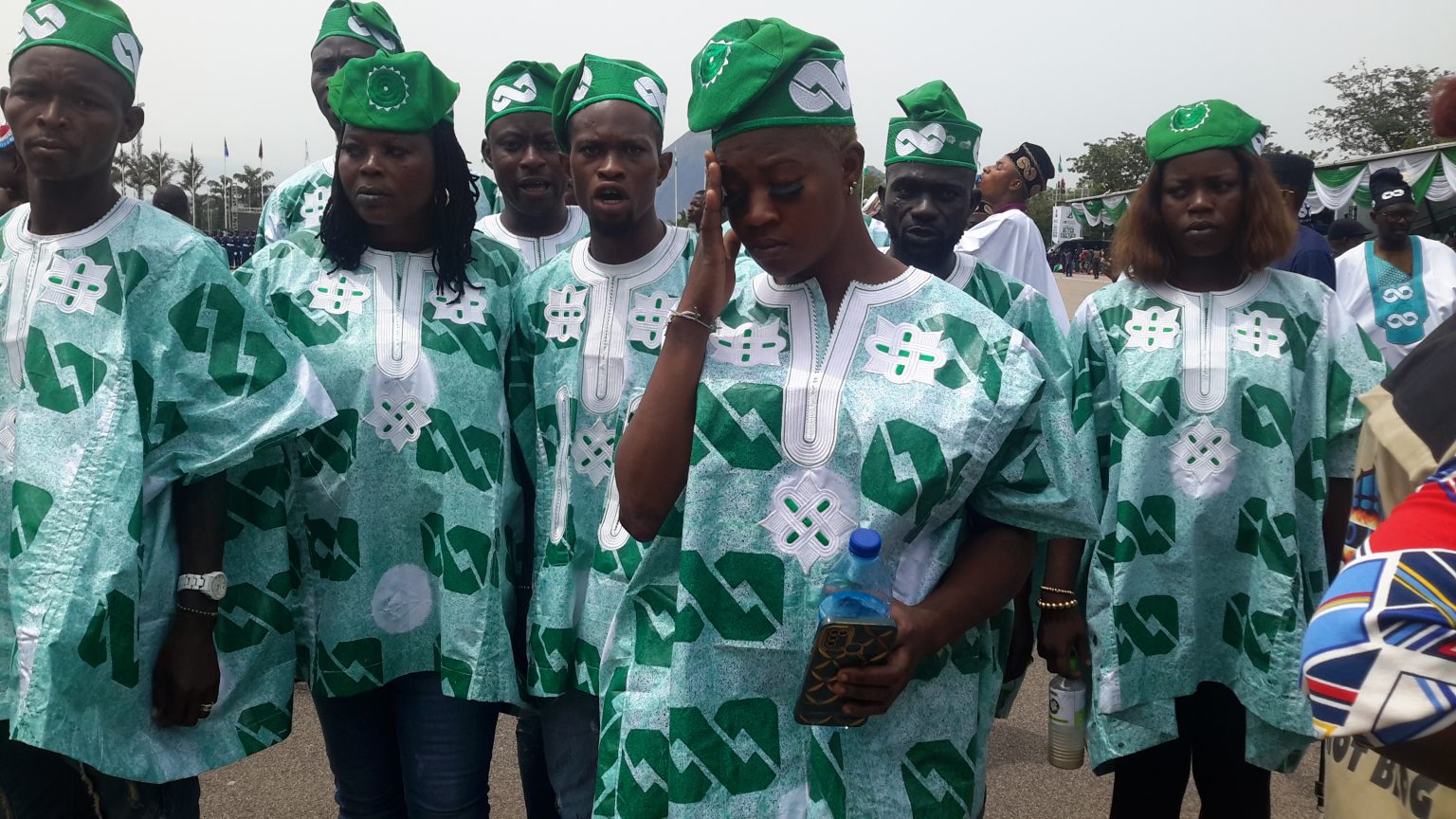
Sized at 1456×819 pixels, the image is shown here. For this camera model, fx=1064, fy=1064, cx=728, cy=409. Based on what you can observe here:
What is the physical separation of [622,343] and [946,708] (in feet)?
4.18

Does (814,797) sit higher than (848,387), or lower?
lower

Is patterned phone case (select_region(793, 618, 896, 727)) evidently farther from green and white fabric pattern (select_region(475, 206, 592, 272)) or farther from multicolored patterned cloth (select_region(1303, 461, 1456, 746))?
green and white fabric pattern (select_region(475, 206, 592, 272))

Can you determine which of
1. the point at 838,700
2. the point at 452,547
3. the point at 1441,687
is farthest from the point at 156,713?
the point at 1441,687

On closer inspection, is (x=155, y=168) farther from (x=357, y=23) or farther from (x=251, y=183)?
(x=357, y=23)

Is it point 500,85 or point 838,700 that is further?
point 500,85

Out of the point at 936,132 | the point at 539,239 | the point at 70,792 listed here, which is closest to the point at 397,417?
the point at 70,792

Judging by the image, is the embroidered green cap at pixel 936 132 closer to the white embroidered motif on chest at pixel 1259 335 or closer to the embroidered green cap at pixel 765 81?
the white embroidered motif on chest at pixel 1259 335

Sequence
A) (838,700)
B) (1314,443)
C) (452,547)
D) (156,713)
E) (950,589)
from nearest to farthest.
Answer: (838,700) → (950,589) → (156,713) → (452,547) → (1314,443)

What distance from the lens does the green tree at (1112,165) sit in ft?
192

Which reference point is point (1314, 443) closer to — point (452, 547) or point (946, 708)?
point (946, 708)

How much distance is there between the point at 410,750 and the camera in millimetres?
2561

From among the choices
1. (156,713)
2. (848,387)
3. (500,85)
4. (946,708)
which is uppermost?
(500,85)

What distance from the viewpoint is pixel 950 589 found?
1.70m

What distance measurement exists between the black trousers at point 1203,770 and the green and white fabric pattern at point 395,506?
175cm
